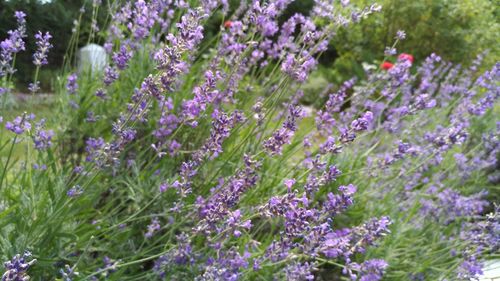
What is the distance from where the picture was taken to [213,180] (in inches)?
99.1

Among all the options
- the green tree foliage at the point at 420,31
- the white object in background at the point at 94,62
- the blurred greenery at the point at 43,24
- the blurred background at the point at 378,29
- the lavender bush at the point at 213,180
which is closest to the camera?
the lavender bush at the point at 213,180

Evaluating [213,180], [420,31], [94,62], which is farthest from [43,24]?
[213,180]

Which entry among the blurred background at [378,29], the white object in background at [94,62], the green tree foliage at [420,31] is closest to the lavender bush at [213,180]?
the white object in background at [94,62]

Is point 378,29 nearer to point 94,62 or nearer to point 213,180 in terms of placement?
point 94,62

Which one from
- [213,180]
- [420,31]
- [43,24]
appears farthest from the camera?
[420,31]

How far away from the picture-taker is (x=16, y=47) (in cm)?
204

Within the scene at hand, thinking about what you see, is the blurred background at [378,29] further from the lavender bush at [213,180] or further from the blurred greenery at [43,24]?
the lavender bush at [213,180]

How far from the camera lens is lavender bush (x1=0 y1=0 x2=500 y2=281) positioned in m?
1.78

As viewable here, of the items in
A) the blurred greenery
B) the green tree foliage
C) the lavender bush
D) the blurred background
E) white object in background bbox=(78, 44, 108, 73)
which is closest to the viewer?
the lavender bush

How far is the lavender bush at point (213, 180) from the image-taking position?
5.84 feet

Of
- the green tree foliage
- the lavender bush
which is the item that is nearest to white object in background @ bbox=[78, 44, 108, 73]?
the lavender bush

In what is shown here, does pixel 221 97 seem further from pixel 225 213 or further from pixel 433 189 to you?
pixel 433 189

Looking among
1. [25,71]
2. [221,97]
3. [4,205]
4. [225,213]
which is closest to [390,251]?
[221,97]

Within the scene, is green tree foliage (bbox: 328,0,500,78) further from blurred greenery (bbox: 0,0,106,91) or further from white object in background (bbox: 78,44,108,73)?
blurred greenery (bbox: 0,0,106,91)
